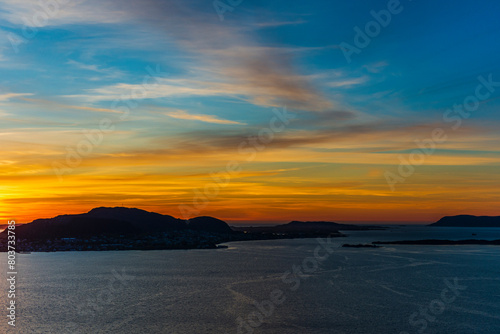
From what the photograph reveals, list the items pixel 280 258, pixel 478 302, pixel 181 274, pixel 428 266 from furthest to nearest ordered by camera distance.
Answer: pixel 280 258, pixel 428 266, pixel 181 274, pixel 478 302

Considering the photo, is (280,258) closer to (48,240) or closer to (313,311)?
(313,311)

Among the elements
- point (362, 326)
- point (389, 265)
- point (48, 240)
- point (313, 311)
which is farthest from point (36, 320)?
point (48, 240)

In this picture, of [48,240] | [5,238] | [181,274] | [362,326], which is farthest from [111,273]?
[5,238]

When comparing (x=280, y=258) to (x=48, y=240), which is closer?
(x=280, y=258)

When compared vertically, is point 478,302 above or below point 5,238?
below

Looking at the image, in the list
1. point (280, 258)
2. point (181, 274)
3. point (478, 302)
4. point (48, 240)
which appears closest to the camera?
point (478, 302)

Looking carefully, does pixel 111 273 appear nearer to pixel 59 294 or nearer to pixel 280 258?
pixel 59 294
